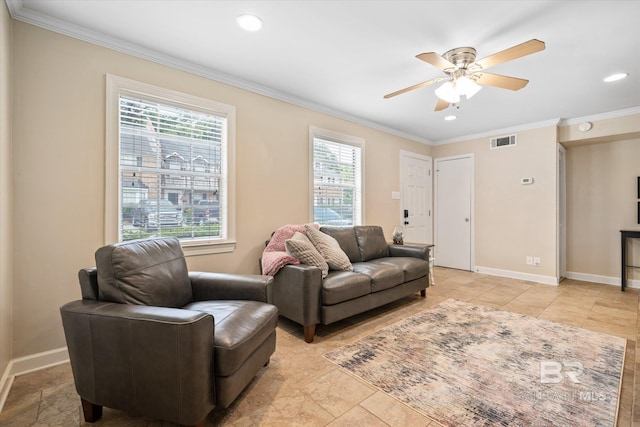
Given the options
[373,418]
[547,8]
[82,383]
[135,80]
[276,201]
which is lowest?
[373,418]

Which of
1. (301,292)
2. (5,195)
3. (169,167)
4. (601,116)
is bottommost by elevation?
(301,292)

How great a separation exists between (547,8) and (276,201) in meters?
2.77

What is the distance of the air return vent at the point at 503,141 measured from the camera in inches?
188

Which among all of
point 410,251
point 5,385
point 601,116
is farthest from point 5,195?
point 601,116

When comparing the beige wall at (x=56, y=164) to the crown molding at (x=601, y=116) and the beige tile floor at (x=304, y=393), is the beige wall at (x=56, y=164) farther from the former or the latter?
the crown molding at (x=601, y=116)

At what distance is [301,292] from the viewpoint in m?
2.46

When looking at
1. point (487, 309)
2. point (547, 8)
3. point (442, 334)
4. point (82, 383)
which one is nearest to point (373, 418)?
point (442, 334)

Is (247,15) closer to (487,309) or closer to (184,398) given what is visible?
(184,398)

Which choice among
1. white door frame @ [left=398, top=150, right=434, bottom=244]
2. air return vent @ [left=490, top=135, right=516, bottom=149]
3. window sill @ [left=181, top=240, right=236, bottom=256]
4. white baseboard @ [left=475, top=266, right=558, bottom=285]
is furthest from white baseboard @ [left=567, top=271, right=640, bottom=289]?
window sill @ [left=181, top=240, right=236, bottom=256]

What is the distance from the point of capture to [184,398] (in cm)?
133

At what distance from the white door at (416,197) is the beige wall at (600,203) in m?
2.19

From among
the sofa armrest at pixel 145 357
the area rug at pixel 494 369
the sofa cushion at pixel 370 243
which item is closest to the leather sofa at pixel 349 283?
the sofa cushion at pixel 370 243

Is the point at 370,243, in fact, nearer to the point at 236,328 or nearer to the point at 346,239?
the point at 346,239

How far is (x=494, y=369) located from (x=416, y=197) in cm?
373
